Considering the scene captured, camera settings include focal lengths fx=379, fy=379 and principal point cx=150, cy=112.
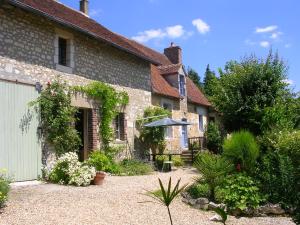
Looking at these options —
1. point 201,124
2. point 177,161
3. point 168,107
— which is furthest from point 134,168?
point 201,124

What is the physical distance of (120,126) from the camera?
1516 cm

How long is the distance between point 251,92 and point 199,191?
644cm

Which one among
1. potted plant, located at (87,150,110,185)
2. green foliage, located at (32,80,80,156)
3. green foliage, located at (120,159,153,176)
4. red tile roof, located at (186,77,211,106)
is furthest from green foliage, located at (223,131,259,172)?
red tile roof, located at (186,77,211,106)

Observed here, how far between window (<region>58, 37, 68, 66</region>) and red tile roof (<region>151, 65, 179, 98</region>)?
5.74m

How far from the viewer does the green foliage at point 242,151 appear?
10.2 metres

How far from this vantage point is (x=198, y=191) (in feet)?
30.9

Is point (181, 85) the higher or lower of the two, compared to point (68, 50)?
higher

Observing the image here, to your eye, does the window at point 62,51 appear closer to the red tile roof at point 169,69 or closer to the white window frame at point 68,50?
the white window frame at point 68,50

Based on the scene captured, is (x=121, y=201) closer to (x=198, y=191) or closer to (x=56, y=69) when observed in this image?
(x=198, y=191)

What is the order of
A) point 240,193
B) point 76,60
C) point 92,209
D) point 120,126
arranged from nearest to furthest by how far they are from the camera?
point 92,209 → point 240,193 → point 76,60 → point 120,126

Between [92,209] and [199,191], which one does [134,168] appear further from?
[92,209]

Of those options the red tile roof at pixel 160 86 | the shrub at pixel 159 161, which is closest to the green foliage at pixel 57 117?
the shrub at pixel 159 161

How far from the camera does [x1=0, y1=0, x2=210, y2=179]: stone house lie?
10.5m

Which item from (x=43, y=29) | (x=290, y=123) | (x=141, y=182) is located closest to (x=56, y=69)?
(x=43, y=29)
